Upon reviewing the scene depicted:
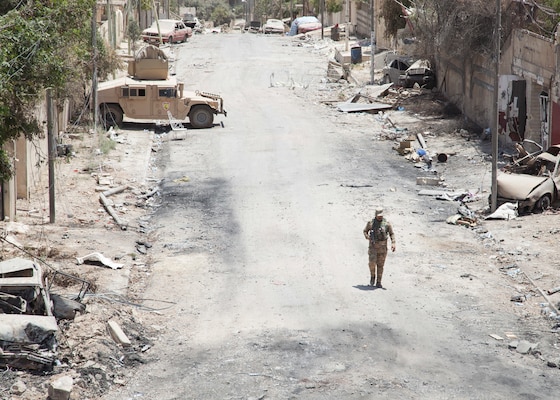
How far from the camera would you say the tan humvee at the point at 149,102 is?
32.1m

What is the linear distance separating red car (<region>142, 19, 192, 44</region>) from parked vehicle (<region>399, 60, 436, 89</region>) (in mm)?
20430

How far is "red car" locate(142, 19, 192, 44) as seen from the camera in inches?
2242

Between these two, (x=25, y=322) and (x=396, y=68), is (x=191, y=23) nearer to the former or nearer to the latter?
(x=396, y=68)

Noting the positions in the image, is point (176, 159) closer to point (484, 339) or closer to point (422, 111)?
point (422, 111)

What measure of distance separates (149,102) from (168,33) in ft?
87.9

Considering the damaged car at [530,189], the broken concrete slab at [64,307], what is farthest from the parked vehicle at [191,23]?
the broken concrete slab at [64,307]

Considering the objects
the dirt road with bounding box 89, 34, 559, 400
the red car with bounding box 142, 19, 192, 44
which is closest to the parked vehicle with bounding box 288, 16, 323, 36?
the red car with bounding box 142, 19, 192, 44

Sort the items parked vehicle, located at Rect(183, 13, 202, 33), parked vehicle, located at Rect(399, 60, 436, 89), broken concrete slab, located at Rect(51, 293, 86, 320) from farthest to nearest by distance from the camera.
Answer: parked vehicle, located at Rect(183, 13, 202, 33), parked vehicle, located at Rect(399, 60, 436, 89), broken concrete slab, located at Rect(51, 293, 86, 320)

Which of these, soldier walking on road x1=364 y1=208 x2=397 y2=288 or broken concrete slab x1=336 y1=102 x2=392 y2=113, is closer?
soldier walking on road x1=364 y1=208 x2=397 y2=288

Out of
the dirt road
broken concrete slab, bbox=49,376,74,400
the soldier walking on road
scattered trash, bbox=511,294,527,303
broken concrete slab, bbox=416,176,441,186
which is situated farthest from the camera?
broken concrete slab, bbox=416,176,441,186

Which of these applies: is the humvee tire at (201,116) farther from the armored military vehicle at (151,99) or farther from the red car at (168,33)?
the red car at (168,33)

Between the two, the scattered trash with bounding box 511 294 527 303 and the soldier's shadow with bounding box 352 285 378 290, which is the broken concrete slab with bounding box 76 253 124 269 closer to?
the soldier's shadow with bounding box 352 285 378 290

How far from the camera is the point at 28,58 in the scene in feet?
43.8

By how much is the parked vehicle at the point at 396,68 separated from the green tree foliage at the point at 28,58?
2683 centimetres
